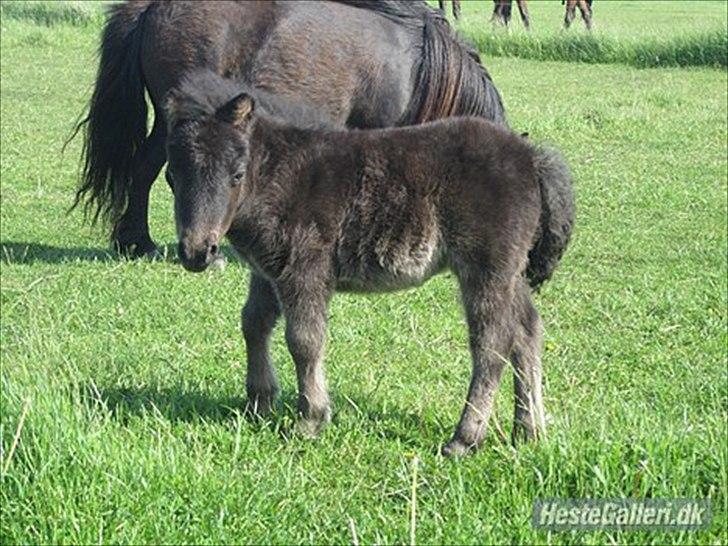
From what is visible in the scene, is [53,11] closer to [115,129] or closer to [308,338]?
[115,129]

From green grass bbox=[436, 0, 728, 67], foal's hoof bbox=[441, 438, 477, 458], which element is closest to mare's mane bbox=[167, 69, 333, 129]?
foal's hoof bbox=[441, 438, 477, 458]

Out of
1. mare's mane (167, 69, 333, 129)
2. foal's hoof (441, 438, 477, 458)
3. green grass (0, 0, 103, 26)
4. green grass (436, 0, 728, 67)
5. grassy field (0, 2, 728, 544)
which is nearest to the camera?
grassy field (0, 2, 728, 544)

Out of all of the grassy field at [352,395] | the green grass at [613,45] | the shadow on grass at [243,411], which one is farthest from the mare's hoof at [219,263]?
the green grass at [613,45]

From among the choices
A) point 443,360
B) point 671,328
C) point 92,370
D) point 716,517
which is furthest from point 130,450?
point 671,328

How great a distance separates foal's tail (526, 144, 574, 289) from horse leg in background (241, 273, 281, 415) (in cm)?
105

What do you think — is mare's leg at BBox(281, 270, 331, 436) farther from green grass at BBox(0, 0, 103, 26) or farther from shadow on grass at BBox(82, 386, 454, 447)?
Result: green grass at BBox(0, 0, 103, 26)

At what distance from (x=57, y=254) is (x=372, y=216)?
4.70 m

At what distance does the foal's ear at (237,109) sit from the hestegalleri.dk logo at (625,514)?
1792 mm

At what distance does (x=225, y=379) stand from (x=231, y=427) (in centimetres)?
87

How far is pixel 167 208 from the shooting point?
425 inches

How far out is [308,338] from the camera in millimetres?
4727

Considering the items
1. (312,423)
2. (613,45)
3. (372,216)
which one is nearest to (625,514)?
(312,423)

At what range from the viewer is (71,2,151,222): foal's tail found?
347 inches

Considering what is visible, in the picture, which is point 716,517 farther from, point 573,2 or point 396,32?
point 573,2
